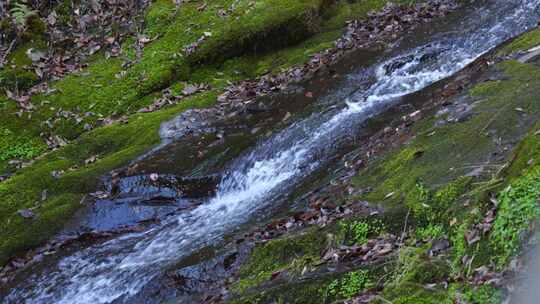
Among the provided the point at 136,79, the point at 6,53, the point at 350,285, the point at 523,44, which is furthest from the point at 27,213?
the point at 523,44

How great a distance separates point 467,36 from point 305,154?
4622 millimetres

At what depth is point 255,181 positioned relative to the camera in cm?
872

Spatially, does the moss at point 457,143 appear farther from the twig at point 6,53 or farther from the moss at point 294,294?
the twig at point 6,53

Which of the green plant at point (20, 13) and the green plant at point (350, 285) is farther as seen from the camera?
the green plant at point (20, 13)

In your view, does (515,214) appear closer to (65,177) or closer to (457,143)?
(457,143)

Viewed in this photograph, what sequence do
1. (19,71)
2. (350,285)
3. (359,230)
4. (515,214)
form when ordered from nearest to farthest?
(515,214) < (350,285) < (359,230) < (19,71)

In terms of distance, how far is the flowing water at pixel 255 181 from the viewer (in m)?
7.44

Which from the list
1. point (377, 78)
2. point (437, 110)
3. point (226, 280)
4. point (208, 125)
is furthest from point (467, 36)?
point (226, 280)

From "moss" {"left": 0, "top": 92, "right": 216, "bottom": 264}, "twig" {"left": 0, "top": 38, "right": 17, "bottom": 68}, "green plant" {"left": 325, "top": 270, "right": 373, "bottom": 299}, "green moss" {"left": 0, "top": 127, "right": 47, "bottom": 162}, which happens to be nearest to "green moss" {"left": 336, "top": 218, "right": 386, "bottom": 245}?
"green plant" {"left": 325, "top": 270, "right": 373, "bottom": 299}

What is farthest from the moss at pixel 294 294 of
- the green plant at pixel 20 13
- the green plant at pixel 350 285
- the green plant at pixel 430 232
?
the green plant at pixel 20 13

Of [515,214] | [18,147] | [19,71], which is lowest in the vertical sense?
[515,214]

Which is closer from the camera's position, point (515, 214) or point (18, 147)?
point (515, 214)

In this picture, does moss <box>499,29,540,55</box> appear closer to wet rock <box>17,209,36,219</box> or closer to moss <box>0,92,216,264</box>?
moss <box>0,92,216,264</box>

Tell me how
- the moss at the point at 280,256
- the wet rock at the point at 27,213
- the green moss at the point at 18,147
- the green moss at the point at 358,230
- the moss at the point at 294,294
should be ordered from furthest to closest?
the green moss at the point at 18,147 < the wet rock at the point at 27,213 < the moss at the point at 280,256 < the green moss at the point at 358,230 < the moss at the point at 294,294
